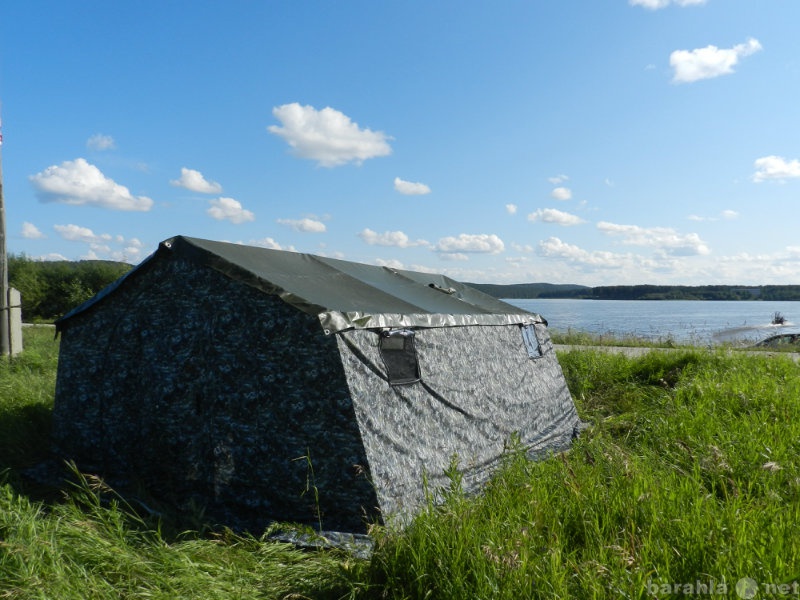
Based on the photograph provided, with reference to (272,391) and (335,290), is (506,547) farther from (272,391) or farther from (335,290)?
(335,290)

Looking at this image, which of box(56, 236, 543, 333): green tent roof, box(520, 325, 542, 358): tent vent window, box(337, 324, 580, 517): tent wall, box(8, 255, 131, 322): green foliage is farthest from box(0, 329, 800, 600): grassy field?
box(8, 255, 131, 322): green foliage

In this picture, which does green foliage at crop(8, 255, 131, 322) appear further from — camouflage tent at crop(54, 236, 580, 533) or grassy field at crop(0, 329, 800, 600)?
grassy field at crop(0, 329, 800, 600)

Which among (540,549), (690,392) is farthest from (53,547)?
(690,392)

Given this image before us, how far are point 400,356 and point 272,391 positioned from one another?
3.16 feet

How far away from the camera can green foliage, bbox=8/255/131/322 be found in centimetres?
2108

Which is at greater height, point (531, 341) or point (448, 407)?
point (531, 341)

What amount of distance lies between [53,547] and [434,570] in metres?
1.84

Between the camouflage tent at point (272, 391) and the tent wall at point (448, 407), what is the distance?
1cm

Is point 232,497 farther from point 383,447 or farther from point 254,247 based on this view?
point 254,247

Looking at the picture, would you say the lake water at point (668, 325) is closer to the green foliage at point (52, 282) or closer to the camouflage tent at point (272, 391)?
the camouflage tent at point (272, 391)

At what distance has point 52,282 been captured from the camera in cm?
2170

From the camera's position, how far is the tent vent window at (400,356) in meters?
4.26

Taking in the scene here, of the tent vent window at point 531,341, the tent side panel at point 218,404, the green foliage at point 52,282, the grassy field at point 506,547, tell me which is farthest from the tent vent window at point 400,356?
the green foliage at point 52,282

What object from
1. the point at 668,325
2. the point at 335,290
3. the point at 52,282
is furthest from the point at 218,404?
the point at 668,325
